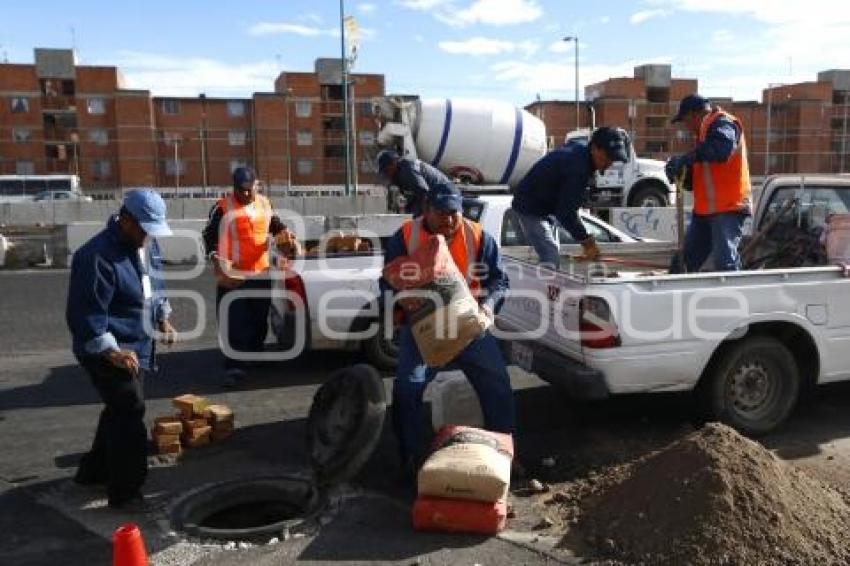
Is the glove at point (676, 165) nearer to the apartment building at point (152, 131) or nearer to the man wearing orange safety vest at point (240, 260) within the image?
the man wearing orange safety vest at point (240, 260)

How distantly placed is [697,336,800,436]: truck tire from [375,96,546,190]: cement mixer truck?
8332 mm

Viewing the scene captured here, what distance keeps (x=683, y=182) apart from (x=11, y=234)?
17.6 m

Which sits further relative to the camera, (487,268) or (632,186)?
(632,186)

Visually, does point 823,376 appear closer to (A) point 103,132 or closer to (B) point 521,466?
(B) point 521,466

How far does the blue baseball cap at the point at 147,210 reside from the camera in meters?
4.11

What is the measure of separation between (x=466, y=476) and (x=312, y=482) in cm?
116

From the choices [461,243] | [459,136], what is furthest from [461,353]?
[459,136]

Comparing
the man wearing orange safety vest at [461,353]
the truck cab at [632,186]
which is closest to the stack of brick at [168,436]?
the man wearing orange safety vest at [461,353]

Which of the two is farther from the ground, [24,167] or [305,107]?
[305,107]

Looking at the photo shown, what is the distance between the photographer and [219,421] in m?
5.46

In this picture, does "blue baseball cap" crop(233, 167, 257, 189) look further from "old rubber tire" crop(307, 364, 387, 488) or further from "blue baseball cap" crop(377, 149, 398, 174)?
"old rubber tire" crop(307, 364, 387, 488)

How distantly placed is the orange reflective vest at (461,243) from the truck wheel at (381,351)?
260 centimetres

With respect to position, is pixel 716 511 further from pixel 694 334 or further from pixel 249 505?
pixel 249 505

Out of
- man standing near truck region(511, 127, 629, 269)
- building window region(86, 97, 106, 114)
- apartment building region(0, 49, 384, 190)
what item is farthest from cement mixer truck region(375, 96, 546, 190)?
building window region(86, 97, 106, 114)
